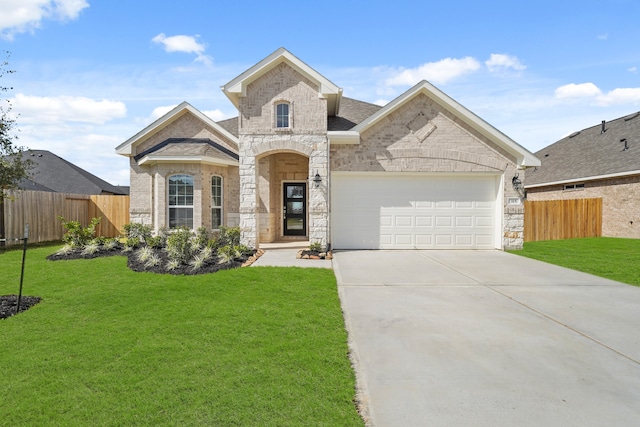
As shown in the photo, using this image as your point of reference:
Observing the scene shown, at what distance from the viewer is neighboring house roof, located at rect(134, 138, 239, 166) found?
40.1 ft

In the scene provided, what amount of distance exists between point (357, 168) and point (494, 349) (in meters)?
8.36

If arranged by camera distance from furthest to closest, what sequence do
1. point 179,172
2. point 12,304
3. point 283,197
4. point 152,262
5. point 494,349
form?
1. point 283,197
2. point 179,172
3. point 152,262
4. point 12,304
5. point 494,349

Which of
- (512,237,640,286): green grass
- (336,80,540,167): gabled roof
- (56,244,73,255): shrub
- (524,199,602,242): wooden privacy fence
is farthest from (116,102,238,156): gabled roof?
(524,199,602,242): wooden privacy fence

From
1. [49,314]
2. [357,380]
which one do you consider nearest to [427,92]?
[357,380]

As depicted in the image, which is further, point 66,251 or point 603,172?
point 603,172

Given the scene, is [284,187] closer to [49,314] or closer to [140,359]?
[49,314]

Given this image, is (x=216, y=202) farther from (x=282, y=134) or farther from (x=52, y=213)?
(x=52, y=213)

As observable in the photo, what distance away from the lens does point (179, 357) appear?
3852mm

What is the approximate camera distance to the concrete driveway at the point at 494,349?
3.01 meters

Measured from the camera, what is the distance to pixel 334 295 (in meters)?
6.27

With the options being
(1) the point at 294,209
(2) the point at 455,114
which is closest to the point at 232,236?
(1) the point at 294,209

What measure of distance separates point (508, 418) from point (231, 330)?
322cm

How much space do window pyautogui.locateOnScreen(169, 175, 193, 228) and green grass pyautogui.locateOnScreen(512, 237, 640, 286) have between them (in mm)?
11369

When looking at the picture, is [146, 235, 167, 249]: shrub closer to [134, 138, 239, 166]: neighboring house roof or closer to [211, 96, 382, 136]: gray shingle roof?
[134, 138, 239, 166]: neighboring house roof
